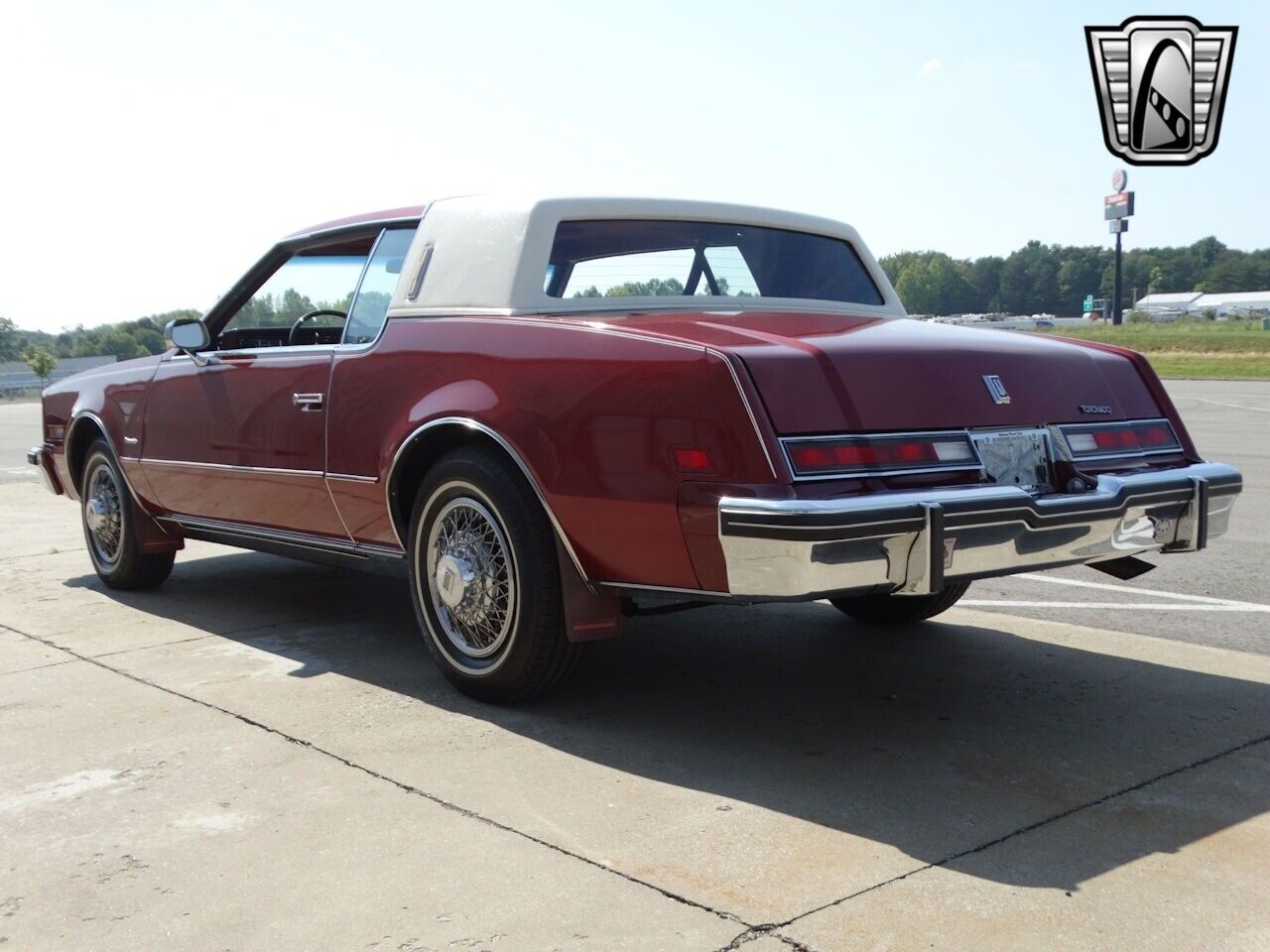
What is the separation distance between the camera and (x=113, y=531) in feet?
21.6

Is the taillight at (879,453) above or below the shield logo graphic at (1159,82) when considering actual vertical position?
below

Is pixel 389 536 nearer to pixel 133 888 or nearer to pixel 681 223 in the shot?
pixel 681 223

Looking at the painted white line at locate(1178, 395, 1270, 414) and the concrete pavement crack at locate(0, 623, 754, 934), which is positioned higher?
the concrete pavement crack at locate(0, 623, 754, 934)

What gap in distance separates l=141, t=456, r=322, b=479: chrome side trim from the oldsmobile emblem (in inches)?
94.0

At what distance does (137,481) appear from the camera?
20.6ft

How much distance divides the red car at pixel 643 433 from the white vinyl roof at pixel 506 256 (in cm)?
1

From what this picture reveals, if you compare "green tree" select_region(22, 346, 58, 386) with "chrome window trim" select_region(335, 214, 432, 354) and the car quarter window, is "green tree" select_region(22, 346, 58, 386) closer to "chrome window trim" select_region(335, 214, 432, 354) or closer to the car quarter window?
the car quarter window

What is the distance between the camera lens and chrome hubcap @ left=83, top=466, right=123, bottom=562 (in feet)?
21.6

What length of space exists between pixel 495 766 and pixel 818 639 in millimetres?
1869

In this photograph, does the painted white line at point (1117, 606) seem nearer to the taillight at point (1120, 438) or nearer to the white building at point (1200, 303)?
the taillight at point (1120, 438)

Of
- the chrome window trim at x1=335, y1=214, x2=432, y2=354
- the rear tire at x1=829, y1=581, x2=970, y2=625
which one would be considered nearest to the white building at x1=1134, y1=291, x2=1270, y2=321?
the rear tire at x1=829, y1=581, x2=970, y2=625

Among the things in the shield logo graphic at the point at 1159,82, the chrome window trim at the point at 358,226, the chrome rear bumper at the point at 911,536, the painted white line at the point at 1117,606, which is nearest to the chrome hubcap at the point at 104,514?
the chrome window trim at the point at 358,226

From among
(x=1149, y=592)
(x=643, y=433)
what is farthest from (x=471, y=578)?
(x=1149, y=592)

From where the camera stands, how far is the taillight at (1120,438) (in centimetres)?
408
